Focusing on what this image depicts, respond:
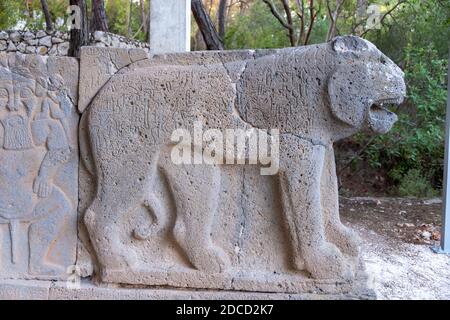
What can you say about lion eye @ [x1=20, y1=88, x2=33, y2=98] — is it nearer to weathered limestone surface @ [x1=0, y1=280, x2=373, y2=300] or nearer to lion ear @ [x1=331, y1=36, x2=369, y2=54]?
weathered limestone surface @ [x1=0, y1=280, x2=373, y2=300]

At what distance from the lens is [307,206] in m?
2.31

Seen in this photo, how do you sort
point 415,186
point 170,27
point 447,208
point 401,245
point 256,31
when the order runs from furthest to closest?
point 256,31 → point 415,186 → point 401,245 → point 447,208 → point 170,27

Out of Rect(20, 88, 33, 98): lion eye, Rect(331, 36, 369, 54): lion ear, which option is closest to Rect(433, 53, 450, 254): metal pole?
Rect(331, 36, 369, 54): lion ear

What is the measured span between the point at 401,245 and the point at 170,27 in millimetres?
2655

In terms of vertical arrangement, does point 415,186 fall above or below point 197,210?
below

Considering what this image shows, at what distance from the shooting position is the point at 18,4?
42.8ft

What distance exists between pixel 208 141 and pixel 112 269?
84cm


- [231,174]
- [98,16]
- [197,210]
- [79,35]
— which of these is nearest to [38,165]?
[197,210]

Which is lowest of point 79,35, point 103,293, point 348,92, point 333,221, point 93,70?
point 103,293

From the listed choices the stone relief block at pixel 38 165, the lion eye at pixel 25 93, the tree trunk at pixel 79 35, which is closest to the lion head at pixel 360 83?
the stone relief block at pixel 38 165

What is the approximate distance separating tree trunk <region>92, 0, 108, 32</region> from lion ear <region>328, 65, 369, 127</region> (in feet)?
16.6

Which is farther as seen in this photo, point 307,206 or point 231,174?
point 231,174

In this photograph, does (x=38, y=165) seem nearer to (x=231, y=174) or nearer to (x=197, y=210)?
(x=197, y=210)

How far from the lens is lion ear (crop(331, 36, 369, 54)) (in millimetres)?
2311
